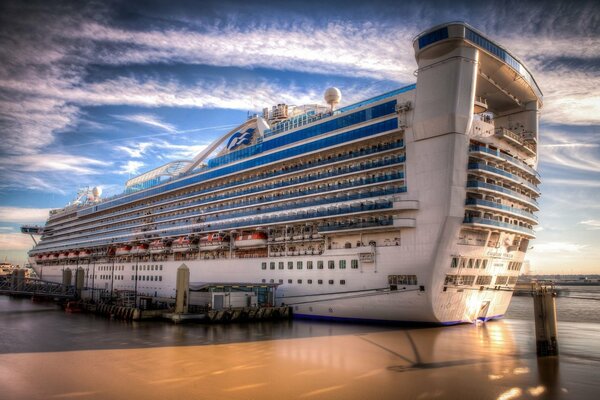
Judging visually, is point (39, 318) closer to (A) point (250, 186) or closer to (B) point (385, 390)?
(A) point (250, 186)

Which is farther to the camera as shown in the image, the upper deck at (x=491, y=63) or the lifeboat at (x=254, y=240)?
the lifeboat at (x=254, y=240)

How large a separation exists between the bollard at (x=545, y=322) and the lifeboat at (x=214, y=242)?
3215 cm

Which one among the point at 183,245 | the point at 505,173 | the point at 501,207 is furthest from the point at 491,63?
the point at 183,245

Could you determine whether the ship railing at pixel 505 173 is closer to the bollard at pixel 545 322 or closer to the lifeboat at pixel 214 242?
the bollard at pixel 545 322

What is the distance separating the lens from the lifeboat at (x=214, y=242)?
47.8 m

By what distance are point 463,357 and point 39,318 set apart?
1733 inches

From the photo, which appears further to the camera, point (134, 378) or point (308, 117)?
point (308, 117)

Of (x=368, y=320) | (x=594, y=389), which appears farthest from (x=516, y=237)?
(x=594, y=389)

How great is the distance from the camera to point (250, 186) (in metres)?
48.0

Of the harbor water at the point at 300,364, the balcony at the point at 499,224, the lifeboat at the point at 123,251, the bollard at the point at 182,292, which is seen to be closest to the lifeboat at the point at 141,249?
the lifeboat at the point at 123,251

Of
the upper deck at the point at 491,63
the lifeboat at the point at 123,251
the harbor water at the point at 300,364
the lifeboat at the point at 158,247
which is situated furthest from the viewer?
the lifeboat at the point at 123,251

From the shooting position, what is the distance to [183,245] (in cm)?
5400

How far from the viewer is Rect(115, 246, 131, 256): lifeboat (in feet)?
219

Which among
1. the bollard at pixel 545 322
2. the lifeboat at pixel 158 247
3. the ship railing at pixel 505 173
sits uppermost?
the ship railing at pixel 505 173
